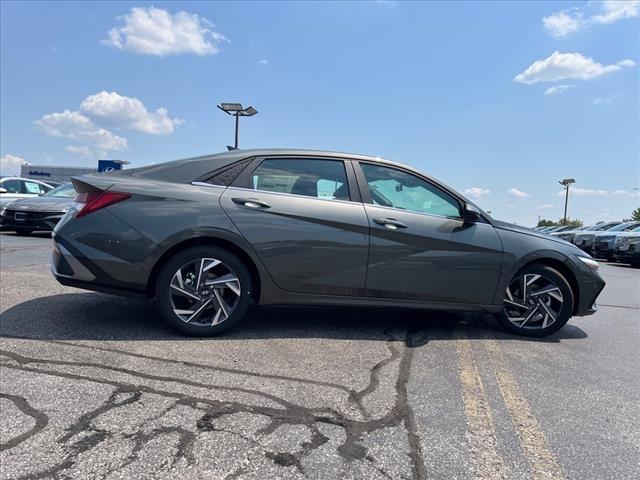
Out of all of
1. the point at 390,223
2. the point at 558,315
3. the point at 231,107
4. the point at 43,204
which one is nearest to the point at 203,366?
the point at 390,223

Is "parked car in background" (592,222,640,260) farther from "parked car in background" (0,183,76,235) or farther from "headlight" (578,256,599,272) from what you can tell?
"parked car in background" (0,183,76,235)

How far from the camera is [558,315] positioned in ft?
15.4

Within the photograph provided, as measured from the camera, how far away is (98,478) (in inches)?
81.0

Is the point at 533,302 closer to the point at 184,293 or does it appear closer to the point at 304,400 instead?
the point at 304,400

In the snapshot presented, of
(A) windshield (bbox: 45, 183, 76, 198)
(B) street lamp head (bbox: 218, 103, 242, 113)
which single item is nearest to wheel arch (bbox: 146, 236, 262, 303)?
(A) windshield (bbox: 45, 183, 76, 198)

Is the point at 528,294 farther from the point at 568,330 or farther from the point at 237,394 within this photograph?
the point at 237,394

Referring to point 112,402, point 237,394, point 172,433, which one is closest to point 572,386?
point 237,394

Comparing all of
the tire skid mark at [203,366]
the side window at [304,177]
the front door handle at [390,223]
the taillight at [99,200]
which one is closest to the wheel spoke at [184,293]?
the tire skid mark at [203,366]

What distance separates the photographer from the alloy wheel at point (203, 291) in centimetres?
395

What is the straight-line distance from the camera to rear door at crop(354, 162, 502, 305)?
427 cm

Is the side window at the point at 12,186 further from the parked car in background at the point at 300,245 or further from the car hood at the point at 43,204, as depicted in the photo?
the parked car in background at the point at 300,245

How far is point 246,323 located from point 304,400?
1.72 meters

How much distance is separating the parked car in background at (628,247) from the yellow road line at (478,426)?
49.7 ft

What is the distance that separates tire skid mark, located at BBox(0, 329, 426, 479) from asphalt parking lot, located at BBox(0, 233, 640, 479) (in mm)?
11
